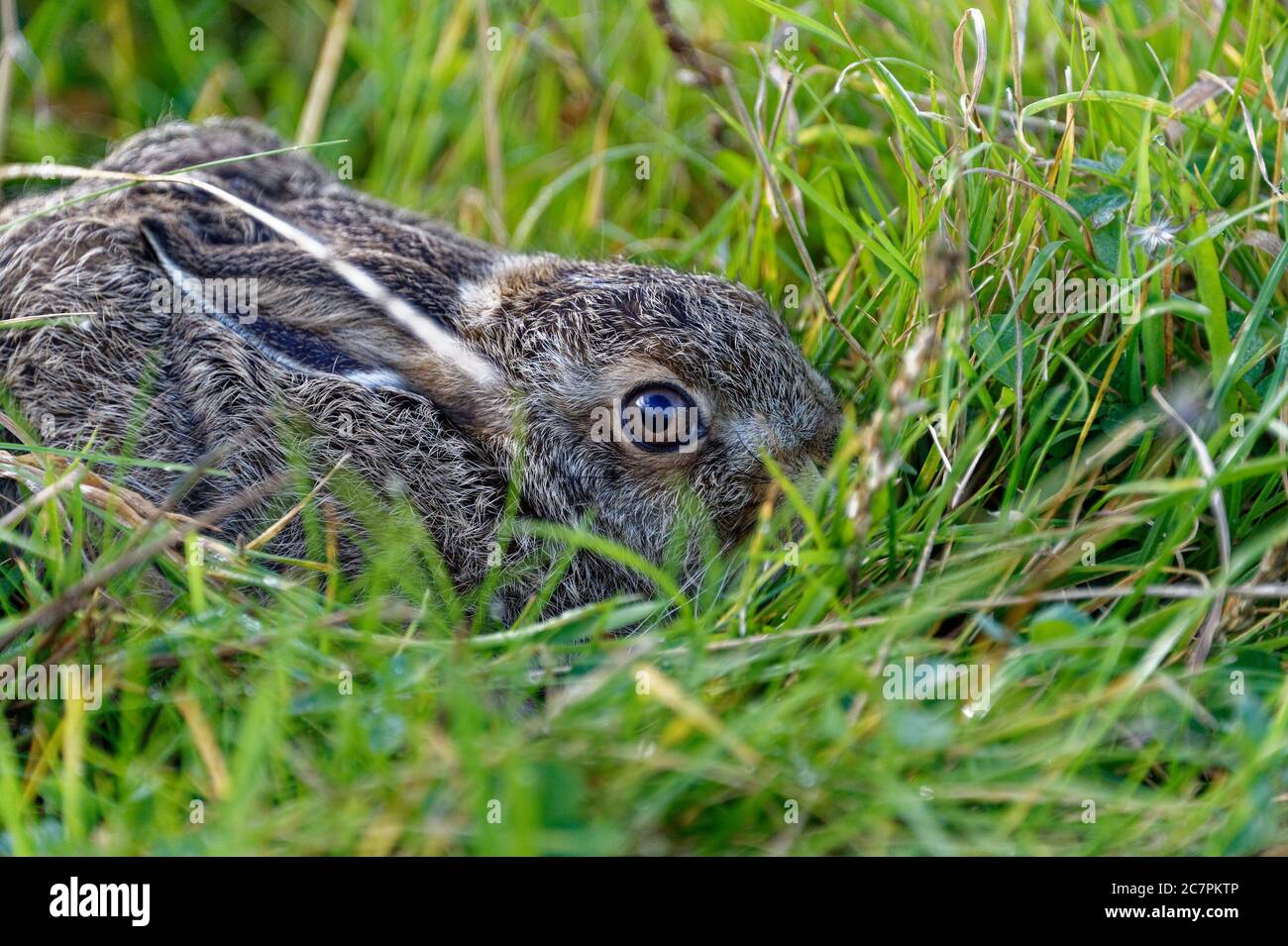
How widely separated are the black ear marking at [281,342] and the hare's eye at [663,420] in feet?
2.47

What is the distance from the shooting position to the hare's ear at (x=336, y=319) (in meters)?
4.23

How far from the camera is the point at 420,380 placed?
14.3 ft

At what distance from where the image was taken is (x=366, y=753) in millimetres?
2910

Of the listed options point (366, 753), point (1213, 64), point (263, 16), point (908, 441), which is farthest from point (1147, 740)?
point (263, 16)

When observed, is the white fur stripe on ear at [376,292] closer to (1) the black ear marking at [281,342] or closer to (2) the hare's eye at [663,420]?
(1) the black ear marking at [281,342]

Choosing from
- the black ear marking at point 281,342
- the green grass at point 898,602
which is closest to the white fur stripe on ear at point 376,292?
→ the black ear marking at point 281,342

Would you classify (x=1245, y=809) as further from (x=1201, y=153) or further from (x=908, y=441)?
(x=1201, y=153)

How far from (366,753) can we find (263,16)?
5.77 metres

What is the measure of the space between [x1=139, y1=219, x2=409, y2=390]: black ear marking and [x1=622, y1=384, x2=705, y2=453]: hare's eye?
0.75m

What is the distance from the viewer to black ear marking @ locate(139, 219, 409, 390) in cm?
419

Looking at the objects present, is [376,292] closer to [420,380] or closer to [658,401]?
[420,380]

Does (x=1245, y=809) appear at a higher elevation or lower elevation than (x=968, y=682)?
lower

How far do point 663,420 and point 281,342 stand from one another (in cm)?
125

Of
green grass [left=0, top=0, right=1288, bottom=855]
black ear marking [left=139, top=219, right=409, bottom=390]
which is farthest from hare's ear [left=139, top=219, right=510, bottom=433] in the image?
green grass [left=0, top=0, right=1288, bottom=855]
